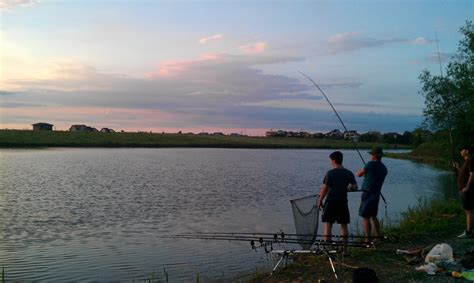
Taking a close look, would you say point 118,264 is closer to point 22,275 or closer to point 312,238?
point 22,275

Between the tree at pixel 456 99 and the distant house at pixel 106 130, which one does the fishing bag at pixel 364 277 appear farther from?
the distant house at pixel 106 130

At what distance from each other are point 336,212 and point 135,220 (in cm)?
983

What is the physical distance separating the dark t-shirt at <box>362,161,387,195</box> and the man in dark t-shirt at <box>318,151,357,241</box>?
2.61 ft

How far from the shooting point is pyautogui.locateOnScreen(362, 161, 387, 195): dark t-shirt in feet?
33.0

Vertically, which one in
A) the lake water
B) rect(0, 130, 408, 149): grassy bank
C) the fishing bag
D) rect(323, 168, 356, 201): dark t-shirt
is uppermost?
rect(0, 130, 408, 149): grassy bank

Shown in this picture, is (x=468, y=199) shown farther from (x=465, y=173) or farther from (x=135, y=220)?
(x=135, y=220)

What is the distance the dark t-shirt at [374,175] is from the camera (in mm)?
10070

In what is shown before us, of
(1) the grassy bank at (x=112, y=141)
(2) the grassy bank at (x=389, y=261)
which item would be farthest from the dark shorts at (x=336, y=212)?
(1) the grassy bank at (x=112, y=141)

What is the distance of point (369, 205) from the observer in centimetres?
1023

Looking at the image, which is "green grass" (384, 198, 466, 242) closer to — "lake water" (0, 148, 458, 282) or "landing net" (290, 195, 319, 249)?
"lake water" (0, 148, 458, 282)

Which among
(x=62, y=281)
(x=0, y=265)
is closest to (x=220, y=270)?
(x=62, y=281)

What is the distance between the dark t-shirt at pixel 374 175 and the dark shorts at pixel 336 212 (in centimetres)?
90

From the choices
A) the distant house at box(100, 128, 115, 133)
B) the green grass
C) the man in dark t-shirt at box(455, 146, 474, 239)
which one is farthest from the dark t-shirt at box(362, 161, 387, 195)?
the distant house at box(100, 128, 115, 133)

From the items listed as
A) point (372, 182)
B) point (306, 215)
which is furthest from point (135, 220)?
point (372, 182)
